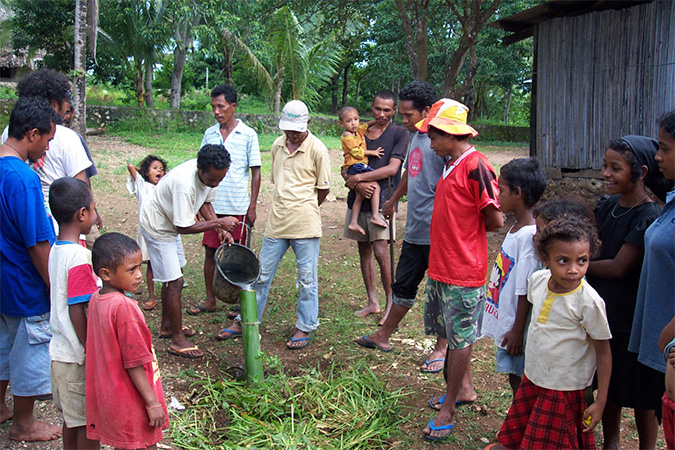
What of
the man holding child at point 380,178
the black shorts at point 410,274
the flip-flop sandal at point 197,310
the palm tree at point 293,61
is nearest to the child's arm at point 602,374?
the black shorts at point 410,274

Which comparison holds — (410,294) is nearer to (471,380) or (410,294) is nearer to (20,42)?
(471,380)

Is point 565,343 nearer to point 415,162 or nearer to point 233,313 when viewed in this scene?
point 415,162

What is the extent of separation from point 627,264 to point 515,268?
21.2 inches

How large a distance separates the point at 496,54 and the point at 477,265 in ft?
66.6

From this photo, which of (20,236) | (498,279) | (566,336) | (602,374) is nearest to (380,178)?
(498,279)

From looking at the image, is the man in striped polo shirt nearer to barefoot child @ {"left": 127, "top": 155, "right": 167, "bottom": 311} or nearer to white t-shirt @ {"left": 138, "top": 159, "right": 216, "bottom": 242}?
barefoot child @ {"left": 127, "top": 155, "right": 167, "bottom": 311}

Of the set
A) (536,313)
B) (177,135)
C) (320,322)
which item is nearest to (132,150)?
(177,135)

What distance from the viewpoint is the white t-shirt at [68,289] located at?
260cm

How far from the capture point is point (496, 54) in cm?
2153

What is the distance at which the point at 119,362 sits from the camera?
2.41 metres

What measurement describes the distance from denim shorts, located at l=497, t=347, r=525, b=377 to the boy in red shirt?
244 millimetres

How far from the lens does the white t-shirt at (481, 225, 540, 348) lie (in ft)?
9.55

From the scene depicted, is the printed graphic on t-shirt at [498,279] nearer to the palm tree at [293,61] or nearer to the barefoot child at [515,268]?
the barefoot child at [515,268]

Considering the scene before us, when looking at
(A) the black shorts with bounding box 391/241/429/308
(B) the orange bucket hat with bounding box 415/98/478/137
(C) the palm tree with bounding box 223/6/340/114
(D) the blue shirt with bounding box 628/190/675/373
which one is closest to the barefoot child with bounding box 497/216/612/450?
(D) the blue shirt with bounding box 628/190/675/373
